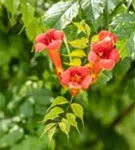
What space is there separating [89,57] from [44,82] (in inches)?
39.2

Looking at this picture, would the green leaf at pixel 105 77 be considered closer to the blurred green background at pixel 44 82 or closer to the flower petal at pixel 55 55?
the blurred green background at pixel 44 82

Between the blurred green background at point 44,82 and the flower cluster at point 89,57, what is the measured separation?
0.05 meters

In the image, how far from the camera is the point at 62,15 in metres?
1.69

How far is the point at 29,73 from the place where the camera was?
2625 millimetres

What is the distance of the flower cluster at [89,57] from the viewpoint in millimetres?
1462

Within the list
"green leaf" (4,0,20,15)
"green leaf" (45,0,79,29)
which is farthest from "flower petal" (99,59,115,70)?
"green leaf" (4,0,20,15)

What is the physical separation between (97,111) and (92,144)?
25 cm

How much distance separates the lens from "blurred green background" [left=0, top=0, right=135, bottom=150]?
166cm

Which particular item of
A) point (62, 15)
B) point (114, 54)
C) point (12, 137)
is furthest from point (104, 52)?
point (12, 137)

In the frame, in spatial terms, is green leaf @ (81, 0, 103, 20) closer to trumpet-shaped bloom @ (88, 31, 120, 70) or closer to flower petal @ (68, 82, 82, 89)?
trumpet-shaped bloom @ (88, 31, 120, 70)

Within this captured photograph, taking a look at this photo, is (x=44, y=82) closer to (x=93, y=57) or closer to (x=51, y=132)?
(x=51, y=132)

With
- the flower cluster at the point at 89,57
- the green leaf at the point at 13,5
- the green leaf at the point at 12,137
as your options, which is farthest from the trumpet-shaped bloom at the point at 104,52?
the green leaf at the point at 12,137

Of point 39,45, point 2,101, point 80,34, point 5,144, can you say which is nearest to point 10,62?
point 2,101

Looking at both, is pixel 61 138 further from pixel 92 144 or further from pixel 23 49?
pixel 92 144
